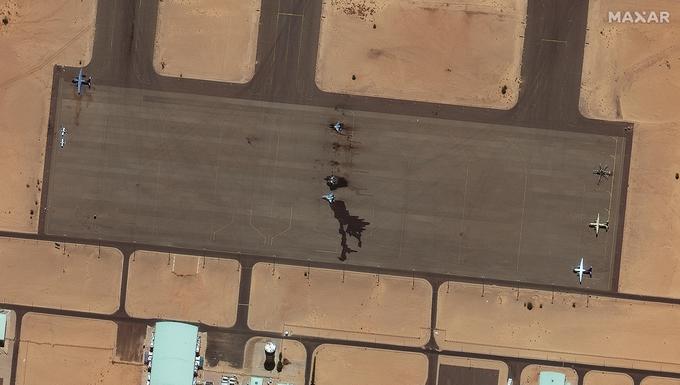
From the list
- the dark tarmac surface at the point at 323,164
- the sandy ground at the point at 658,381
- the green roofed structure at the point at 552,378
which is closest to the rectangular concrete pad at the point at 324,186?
the dark tarmac surface at the point at 323,164

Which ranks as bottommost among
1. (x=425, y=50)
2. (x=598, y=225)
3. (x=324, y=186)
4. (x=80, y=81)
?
(x=598, y=225)

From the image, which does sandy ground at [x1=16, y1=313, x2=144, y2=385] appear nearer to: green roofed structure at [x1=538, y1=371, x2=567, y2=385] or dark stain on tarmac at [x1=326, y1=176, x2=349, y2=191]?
dark stain on tarmac at [x1=326, y1=176, x2=349, y2=191]

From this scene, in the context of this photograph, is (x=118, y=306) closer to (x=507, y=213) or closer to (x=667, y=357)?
(x=507, y=213)

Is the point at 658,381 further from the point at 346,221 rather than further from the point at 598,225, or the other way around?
the point at 346,221

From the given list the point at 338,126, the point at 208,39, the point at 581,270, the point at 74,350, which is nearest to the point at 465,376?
the point at 581,270

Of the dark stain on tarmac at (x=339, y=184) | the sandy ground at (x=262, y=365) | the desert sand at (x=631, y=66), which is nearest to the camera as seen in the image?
the desert sand at (x=631, y=66)

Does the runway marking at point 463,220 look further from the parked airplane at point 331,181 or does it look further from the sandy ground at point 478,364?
the parked airplane at point 331,181
